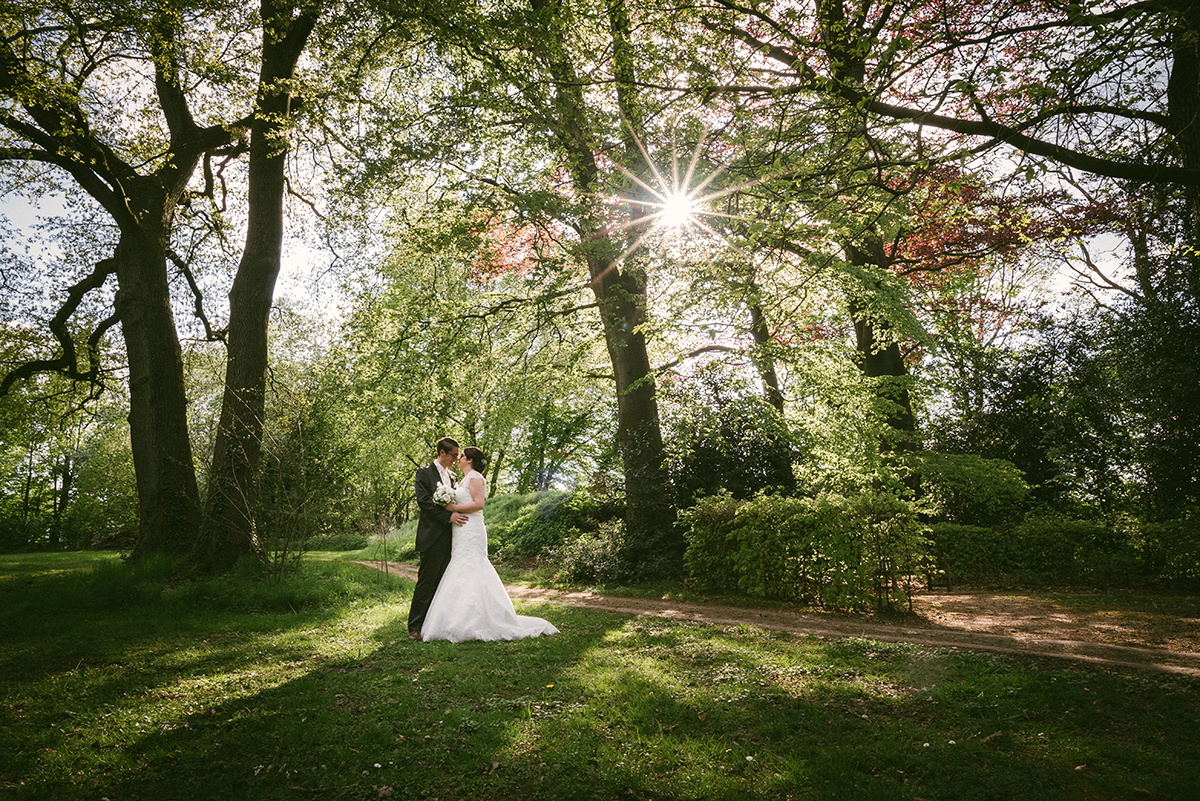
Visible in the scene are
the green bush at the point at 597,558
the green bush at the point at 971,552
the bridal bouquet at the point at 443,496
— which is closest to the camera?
the bridal bouquet at the point at 443,496

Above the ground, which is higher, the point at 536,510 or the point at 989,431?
the point at 989,431

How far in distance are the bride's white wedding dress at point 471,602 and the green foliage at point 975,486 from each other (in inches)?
340

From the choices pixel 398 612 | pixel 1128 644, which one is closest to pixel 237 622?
pixel 398 612

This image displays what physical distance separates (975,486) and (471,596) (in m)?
10.7

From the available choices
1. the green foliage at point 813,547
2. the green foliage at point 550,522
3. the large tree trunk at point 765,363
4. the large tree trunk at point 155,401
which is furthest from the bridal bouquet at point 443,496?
the green foliage at point 550,522

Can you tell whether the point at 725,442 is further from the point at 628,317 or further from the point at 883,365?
the point at 883,365

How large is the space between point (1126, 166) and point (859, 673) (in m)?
6.36

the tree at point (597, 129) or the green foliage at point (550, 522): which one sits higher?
the tree at point (597, 129)

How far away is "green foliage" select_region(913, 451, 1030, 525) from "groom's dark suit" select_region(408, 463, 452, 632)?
9.30 meters

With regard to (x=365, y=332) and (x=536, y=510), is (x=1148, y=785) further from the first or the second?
(x=536, y=510)

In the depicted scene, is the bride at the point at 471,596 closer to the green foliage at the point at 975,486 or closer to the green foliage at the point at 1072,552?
the green foliage at the point at 1072,552

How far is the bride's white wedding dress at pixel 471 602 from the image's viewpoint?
715cm

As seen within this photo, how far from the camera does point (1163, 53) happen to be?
5.66 m

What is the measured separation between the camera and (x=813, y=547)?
917 centimetres
